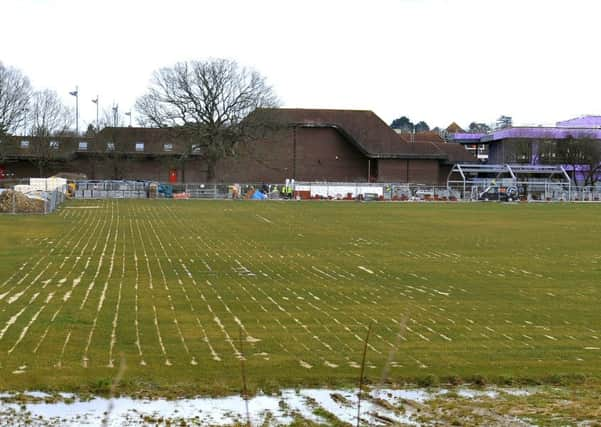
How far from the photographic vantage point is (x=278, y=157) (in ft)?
338

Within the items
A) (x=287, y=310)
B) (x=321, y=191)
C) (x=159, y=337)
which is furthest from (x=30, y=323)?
(x=321, y=191)

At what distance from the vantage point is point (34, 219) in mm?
44375

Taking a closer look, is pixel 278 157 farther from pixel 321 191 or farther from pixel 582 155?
pixel 582 155

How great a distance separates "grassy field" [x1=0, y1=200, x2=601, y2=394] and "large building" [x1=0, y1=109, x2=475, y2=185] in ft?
222

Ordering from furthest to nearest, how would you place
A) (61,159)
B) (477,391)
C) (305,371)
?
(61,159) → (305,371) → (477,391)

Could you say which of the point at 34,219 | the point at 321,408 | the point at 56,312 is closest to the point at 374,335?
the point at 321,408

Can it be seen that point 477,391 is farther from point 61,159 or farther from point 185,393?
point 61,159

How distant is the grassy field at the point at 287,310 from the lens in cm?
1164

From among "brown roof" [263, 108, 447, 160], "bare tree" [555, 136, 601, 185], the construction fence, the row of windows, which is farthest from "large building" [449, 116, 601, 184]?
the row of windows

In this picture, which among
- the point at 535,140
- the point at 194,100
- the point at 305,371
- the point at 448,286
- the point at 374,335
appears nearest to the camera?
the point at 305,371

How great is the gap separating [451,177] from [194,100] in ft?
111

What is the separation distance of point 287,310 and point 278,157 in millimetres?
86603

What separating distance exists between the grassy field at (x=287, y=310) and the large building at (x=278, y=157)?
2662 inches

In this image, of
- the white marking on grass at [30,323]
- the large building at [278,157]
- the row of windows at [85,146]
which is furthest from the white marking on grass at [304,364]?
the row of windows at [85,146]
